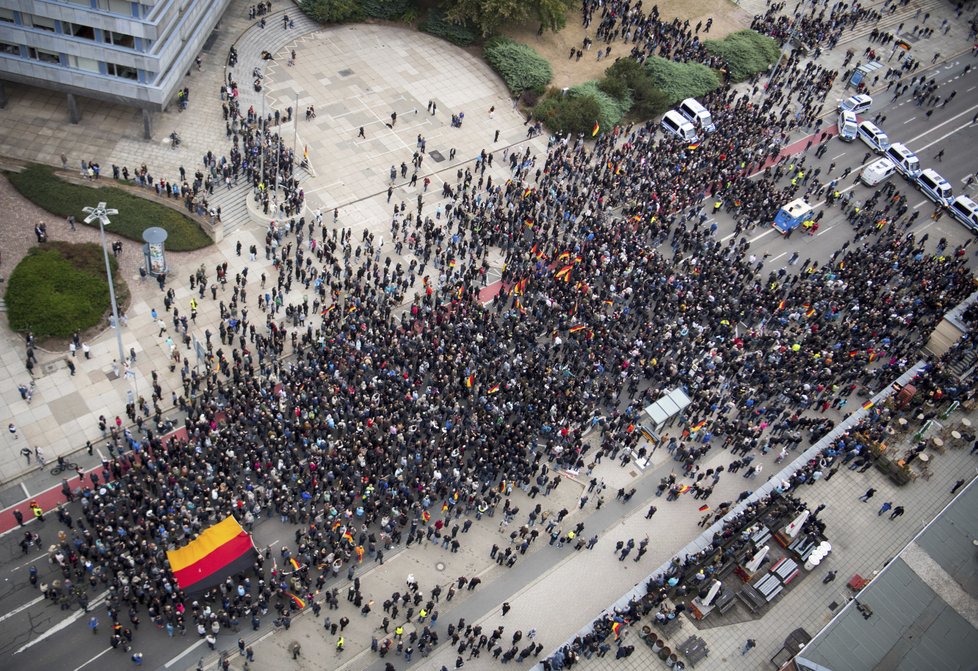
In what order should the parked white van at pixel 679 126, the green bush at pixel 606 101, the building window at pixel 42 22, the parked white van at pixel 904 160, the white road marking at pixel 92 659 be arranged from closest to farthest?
the white road marking at pixel 92 659 < the building window at pixel 42 22 < the green bush at pixel 606 101 < the parked white van at pixel 679 126 < the parked white van at pixel 904 160

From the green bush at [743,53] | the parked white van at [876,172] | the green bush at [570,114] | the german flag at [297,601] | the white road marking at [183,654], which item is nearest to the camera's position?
the white road marking at [183,654]

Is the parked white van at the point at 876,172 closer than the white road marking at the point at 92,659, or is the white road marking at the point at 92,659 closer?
the white road marking at the point at 92,659

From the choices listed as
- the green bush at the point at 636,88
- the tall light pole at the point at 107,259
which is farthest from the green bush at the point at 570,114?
the tall light pole at the point at 107,259

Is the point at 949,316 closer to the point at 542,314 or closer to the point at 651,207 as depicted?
the point at 651,207

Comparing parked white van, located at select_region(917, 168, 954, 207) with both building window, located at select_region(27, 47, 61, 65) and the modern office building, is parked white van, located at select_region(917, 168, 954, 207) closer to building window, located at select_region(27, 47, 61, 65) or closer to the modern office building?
the modern office building

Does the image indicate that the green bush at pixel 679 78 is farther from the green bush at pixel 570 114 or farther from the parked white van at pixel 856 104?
the parked white van at pixel 856 104

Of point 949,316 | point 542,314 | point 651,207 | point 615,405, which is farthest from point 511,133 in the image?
point 949,316

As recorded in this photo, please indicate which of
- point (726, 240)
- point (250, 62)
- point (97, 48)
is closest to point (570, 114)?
point (726, 240)

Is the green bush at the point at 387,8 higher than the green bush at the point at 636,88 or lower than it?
higher
